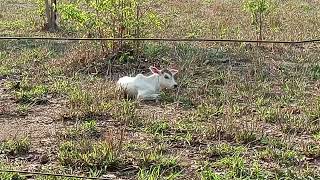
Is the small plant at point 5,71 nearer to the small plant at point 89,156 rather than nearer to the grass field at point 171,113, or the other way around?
the grass field at point 171,113

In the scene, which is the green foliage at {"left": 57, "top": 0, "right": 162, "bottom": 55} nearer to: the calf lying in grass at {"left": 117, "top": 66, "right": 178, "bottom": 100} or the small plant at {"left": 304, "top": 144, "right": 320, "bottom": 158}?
the calf lying in grass at {"left": 117, "top": 66, "right": 178, "bottom": 100}

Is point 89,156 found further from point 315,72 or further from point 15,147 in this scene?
point 315,72

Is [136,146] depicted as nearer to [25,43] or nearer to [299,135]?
[299,135]

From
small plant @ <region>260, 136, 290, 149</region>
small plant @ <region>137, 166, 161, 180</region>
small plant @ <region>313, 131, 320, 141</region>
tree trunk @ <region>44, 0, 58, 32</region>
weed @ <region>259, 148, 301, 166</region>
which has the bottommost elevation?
small plant @ <region>137, 166, 161, 180</region>

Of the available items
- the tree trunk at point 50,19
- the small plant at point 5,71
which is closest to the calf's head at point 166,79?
the small plant at point 5,71

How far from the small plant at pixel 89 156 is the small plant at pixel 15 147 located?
0.40 m

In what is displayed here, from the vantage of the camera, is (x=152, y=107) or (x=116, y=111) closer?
(x=116, y=111)

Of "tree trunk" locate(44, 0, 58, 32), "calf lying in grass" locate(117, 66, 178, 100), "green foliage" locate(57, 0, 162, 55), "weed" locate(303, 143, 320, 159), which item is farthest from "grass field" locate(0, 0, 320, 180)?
"tree trunk" locate(44, 0, 58, 32)

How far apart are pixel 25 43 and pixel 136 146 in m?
5.91

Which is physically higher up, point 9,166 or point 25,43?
point 25,43

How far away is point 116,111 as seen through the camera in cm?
657

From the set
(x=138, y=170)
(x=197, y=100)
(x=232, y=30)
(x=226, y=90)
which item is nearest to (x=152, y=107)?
(x=197, y=100)

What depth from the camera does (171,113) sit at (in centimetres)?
679

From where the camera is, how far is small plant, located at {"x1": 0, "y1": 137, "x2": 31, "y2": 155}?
5.46 metres
